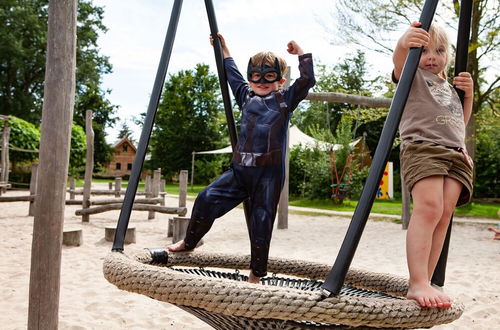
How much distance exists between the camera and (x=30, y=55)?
25.3 metres

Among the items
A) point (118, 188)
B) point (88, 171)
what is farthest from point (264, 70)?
point (118, 188)

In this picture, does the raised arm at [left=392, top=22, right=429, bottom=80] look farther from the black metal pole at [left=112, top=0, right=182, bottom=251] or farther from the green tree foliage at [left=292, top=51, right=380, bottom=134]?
the green tree foliage at [left=292, top=51, right=380, bottom=134]

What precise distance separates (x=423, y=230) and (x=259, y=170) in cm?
63

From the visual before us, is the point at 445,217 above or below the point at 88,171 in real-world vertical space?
below

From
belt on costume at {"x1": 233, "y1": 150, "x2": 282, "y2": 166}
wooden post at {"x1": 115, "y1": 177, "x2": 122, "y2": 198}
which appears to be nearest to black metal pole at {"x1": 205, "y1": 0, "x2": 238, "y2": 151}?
belt on costume at {"x1": 233, "y1": 150, "x2": 282, "y2": 166}

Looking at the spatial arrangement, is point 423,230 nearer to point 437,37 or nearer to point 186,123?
point 437,37

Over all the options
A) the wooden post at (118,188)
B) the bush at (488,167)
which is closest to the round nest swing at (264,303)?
the wooden post at (118,188)

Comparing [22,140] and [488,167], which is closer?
[488,167]

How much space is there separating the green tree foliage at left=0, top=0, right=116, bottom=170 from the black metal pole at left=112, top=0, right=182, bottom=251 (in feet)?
84.5

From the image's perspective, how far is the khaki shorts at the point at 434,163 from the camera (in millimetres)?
1463

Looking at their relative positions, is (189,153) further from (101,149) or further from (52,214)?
(52,214)

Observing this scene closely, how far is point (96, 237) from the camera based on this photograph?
7113 mm

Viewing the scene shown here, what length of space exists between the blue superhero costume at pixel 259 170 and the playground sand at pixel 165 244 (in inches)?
64.0

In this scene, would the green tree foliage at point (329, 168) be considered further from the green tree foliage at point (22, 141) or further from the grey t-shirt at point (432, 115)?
the grey t-shirt at point (432, 115)
